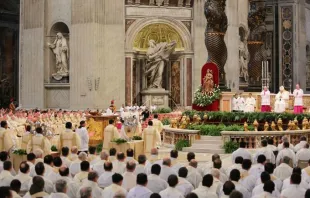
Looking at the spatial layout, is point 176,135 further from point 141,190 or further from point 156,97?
point 141,190

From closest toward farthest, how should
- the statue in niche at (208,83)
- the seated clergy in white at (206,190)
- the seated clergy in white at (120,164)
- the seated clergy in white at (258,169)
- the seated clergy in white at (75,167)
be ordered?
the seated clergy in white at (206,190), the seated clergy in white at (258,169), the seated clergy in white at (120,164), the seated clergy in white at (75,167), the statue in niche at (208,83)

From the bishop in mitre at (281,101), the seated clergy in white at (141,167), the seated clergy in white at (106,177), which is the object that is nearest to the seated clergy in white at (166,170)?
the seated clergy in white at (141,167)

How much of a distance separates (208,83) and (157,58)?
982 cm

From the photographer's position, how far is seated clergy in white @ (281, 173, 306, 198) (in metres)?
7.36

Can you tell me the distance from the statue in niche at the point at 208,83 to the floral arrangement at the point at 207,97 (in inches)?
4.4

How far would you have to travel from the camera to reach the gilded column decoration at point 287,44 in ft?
115

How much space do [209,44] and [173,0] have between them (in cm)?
1131

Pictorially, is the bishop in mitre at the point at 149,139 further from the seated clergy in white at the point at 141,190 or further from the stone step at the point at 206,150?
the seated clergy in white at the point at 141,190

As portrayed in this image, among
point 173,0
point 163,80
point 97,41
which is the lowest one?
point 163,80

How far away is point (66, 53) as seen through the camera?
29.3 m

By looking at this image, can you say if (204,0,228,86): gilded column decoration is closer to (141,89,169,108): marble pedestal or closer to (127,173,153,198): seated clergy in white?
(141,89,169,108): marble pedestal

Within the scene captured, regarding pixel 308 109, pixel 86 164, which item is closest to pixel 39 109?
pixel 308 109

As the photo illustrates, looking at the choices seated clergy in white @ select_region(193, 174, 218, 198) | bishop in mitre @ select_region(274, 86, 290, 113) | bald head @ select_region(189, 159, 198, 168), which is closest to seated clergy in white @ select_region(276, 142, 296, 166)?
bald head @ select_region(189, 159, 198, 168)

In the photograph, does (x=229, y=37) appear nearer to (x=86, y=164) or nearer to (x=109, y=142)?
(x=109, y=142)
